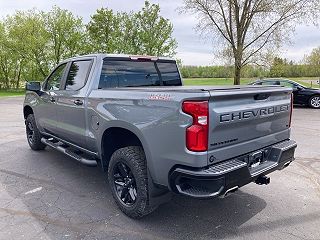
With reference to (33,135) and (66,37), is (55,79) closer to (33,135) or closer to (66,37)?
(33,135)

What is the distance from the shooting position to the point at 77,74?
474 centimetres

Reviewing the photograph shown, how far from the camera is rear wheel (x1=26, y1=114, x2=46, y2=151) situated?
635cm

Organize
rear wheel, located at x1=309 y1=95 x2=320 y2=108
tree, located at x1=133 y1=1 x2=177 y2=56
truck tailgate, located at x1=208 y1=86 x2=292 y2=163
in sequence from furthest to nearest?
tree, located at x1=133 y1=1 x2=177 y2=56, rear wheel, located at x1=309 y1=95 x2=320 y2=108, truck tailgate, located at x1=208 y1=86 x2=292 y2=163

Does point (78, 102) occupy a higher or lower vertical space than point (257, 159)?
higher

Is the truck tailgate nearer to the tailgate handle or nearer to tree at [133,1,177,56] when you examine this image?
the tailgate handle

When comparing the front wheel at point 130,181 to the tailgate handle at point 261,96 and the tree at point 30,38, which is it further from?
the tree at point 30,38

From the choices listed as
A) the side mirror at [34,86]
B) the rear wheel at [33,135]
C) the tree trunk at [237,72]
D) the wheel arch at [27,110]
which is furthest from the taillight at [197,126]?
the tree trunk at [237,72]

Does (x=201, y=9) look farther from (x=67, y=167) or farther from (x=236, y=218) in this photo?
(x=236, y=218)

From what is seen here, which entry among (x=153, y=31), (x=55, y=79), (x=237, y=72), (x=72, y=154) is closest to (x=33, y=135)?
(x=55, y=79)

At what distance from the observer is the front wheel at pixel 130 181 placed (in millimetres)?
3334

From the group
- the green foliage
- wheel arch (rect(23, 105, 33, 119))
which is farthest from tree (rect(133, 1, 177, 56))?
wheel arch (rect(23, 105, 33, 119))

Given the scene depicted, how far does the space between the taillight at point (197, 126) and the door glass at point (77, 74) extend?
2.20 metres

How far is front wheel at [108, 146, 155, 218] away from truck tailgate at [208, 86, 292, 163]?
35.8 inches

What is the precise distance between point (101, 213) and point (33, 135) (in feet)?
11.4
